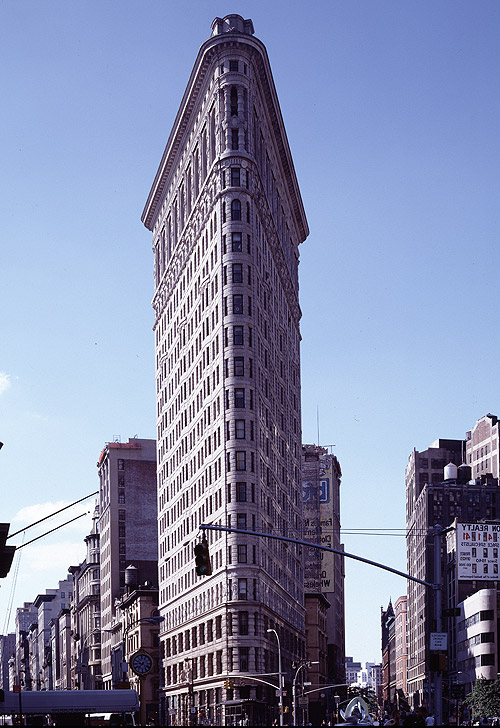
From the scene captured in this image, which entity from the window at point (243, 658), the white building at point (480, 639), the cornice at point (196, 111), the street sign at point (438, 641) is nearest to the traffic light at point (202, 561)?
the street sign at point (438, 641)

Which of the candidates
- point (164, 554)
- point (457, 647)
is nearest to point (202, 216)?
point (164, 554)

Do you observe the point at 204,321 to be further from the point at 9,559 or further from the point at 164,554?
the point at 9,559

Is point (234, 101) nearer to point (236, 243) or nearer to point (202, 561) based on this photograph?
point (236, 243)

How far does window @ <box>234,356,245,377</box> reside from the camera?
108794mm

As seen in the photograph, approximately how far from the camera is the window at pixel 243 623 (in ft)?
339

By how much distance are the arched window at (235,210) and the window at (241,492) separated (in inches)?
1057

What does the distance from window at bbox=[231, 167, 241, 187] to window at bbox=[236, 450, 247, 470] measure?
27.4 m

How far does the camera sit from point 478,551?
179 m

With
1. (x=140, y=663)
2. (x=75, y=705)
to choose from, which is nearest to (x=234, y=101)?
(x=75, y=705)

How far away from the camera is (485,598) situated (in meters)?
164

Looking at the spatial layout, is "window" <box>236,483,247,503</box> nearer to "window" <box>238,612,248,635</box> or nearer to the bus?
"window" <box>238,612,248,635</box>

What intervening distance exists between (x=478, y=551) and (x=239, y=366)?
84.6 meters

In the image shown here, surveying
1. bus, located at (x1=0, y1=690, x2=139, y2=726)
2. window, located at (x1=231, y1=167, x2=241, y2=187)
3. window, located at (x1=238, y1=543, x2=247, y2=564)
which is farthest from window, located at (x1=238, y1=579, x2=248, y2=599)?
bus, located at (x1=0, y1=690, x2=139, y2=726)

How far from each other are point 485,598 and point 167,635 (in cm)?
5283
